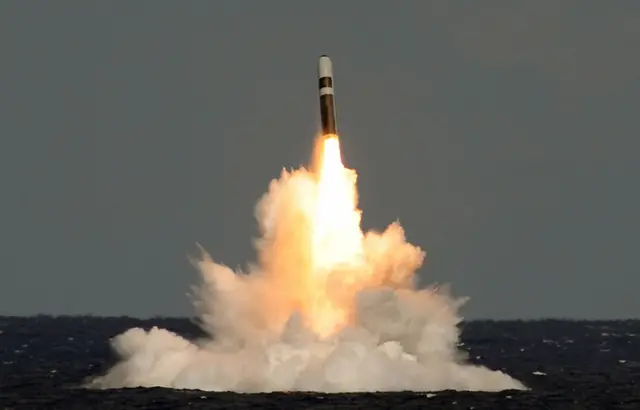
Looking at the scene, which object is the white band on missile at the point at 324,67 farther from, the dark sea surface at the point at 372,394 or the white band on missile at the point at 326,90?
the dark sea surface at the point at 372,394

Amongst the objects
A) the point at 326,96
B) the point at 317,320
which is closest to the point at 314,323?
the point at 317,320

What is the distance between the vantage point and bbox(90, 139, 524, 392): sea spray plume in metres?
71.2

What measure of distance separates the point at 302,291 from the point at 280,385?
10.7 metres

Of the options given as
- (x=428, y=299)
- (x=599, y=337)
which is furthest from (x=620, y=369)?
(x=599, y=337)

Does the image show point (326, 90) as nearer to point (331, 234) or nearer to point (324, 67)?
point (324, 67)

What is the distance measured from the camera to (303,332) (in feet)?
237

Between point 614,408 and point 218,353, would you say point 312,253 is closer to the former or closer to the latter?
point 218,353

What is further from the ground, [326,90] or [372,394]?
[326,90]

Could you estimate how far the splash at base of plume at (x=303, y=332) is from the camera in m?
71.1

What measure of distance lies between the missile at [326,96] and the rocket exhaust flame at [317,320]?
13 cm

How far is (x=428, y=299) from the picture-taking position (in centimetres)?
7731

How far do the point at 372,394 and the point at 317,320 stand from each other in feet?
25.5

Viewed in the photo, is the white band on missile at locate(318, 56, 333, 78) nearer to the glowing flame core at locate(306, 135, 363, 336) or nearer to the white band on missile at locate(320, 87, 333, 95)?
the white band on missile at locate(320, 87, 333, 95)

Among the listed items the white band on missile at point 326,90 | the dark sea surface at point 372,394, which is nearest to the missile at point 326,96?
the white band on missile at point 326,90
